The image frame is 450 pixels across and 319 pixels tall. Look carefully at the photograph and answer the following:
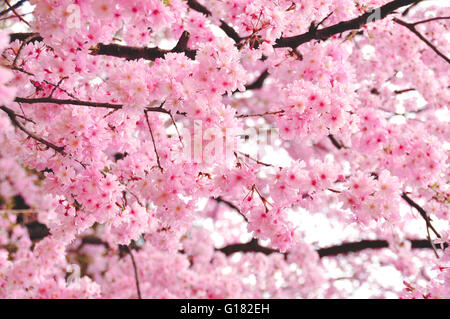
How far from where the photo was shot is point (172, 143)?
3.64 m

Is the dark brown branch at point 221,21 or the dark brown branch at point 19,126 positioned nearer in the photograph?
the dark brown branch at point 19,126

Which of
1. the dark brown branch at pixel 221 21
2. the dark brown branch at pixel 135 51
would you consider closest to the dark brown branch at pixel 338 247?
the dark brown branch at pixel 221 21

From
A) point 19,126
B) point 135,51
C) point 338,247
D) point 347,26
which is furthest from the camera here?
point 338,247

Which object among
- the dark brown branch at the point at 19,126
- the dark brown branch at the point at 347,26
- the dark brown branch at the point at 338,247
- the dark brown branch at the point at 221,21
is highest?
the dark brown branch at the point at 221,21

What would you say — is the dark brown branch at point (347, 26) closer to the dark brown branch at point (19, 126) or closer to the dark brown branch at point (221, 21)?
the dark brown branch at point (221, 21)

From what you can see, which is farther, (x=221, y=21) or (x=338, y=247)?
(x=338, y=247)

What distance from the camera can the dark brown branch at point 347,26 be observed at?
3283 mm

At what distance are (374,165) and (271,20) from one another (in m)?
2.82

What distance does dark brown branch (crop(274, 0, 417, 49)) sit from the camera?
3.28m

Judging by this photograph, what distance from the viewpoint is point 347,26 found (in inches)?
133

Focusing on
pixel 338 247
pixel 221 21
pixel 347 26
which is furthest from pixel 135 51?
pixel 338 247

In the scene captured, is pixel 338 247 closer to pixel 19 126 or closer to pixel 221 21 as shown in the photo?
pixel 221 21

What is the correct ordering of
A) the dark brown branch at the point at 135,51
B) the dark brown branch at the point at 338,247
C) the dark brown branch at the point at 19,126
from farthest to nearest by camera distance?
the dark brown branch at the point at 338,247
the dark brown branch at the point at 135,51
the dark brown branch at the point at 19,126

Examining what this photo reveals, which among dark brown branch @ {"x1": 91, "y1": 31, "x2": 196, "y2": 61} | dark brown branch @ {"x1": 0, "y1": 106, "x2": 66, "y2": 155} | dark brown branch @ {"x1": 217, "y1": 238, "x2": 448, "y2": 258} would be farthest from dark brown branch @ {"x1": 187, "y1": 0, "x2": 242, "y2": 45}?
dark brown branch @ {"x1": 217, "y1": 238, "x2": 448, "y2": 258}
